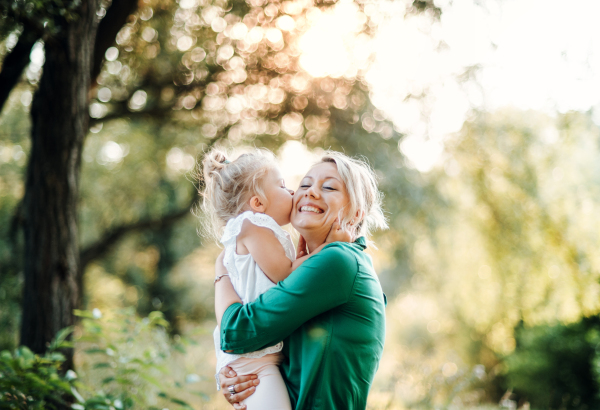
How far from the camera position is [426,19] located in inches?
181

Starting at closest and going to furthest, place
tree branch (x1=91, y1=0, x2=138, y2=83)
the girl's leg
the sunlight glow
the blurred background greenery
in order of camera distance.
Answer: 1. the girl's leg
2. tree branch (x1=91, y1=0, x2=138, y2=83)
3. the sunlight glow
4. the blurred background greenery

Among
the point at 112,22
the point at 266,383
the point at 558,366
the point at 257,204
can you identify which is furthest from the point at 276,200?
the point at 558,366

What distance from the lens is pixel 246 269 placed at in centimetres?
175

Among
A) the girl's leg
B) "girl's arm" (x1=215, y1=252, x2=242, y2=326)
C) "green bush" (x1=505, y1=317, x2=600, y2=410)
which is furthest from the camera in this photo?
"green bush" (x1=505, y1=317, x2=600, y2=410)

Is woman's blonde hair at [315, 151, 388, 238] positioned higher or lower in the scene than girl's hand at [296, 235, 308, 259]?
higher

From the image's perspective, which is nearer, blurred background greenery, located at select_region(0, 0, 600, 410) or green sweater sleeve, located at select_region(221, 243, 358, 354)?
green sweater sleeve, located at select_region(221, 243, 358, 354)

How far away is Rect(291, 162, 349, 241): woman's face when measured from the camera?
1.78 meters

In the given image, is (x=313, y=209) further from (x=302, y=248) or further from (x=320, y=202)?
(x=302, y=248)

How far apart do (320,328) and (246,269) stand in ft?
1.32

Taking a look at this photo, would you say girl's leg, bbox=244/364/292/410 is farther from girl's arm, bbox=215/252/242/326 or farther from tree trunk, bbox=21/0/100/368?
tree trunk, bbox=21/0/100/368

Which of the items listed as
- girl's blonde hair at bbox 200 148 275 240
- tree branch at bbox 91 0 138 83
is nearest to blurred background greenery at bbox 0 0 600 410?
tree branch at bbox 91 0 138 83

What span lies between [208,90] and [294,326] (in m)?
5.63

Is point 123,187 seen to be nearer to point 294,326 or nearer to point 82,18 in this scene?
point 82,18

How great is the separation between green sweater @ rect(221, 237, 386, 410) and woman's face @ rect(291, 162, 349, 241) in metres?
0.21
